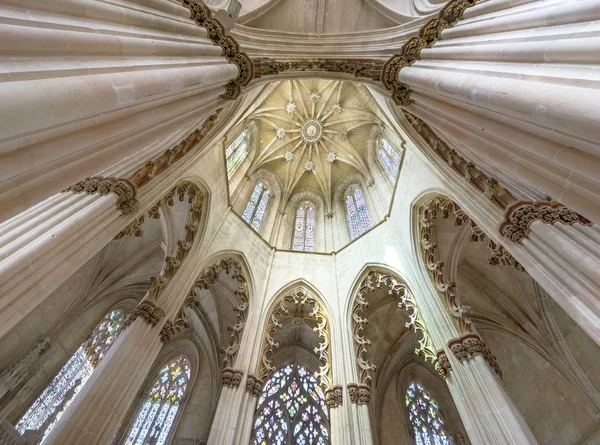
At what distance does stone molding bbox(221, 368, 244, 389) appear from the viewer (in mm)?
6391

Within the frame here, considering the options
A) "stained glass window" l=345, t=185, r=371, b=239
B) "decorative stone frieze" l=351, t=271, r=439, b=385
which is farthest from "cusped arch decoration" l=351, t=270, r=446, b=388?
"stained glass window" l=345, t=185, r=371, b=239

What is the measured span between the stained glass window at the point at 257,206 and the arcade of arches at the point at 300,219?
0.13 metres

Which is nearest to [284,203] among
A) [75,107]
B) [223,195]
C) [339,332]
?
[223,195]

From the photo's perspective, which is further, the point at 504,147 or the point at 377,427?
the point at 377,427

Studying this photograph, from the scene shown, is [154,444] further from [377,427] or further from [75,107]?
[75,107]

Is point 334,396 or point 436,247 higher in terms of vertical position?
point 436,247

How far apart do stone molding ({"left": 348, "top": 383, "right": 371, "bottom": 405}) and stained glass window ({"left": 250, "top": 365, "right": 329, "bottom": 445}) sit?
249 cm

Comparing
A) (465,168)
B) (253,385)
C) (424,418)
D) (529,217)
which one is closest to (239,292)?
(253,385)

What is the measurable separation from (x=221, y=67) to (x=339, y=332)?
21.2ft

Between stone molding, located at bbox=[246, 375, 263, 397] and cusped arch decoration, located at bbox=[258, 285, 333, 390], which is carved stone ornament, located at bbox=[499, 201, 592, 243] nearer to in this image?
cusped arch decoration, located at bbox=[258, 285, 333, 390]

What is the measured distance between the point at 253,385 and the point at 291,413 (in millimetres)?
3844

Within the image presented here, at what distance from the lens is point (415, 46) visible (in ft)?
16.3

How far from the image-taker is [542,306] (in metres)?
8.80

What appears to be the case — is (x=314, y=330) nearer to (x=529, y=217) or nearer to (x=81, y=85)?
(x=529, y=217)
